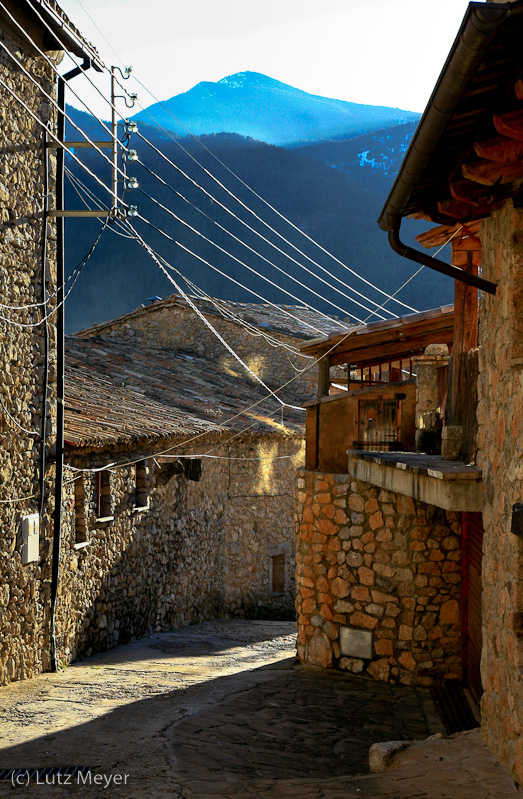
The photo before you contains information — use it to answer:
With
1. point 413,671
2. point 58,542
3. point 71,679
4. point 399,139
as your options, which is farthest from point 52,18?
point 399,139

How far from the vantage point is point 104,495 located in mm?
13016

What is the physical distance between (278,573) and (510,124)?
51.1ft

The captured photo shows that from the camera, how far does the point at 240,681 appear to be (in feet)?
32.5

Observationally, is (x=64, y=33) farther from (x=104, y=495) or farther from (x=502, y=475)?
(x=502, y=475)

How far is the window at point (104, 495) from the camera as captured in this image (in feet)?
42.3

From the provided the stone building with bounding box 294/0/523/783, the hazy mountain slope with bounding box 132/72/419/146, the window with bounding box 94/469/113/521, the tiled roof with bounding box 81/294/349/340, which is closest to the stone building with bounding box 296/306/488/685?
the stone building with bounding box 294/0/523/783

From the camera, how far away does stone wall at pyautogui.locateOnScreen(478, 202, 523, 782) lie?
196 inches

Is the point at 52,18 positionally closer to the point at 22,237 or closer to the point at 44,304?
the point at 22,237

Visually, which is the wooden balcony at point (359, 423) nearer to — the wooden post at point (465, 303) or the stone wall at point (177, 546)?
the wooden post at point (465, 303)

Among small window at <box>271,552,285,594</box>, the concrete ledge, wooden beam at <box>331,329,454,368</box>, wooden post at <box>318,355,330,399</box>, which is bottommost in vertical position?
small window at <box>271,552,285,594</box>

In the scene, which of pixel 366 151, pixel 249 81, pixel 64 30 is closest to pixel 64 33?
pixel 64 30

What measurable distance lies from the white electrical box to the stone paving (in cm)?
153

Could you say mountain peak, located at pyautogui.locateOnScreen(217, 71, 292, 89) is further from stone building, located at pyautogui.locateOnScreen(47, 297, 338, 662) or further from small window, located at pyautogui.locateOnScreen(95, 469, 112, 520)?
small window, located at pyautogui.locateOnScreen(95, 469, 112, 520)

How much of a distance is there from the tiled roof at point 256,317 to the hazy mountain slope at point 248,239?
2823 centimetres
